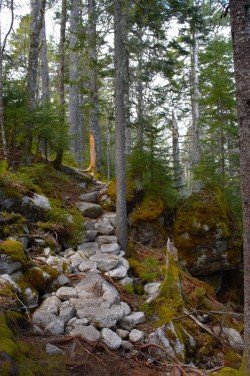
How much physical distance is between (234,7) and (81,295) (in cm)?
469

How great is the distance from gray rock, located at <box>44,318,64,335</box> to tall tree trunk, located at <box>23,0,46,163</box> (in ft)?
19.7

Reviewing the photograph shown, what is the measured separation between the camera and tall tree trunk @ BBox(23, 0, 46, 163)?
9.33 meters

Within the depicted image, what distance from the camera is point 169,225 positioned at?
10039 mm

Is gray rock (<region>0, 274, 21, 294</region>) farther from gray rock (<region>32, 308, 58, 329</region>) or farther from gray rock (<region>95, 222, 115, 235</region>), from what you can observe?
gray rock (<region>95, 222, 115, 235</region>)

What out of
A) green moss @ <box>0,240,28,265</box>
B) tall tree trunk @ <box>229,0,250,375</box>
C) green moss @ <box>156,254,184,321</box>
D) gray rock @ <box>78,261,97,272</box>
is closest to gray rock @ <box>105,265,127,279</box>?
gray rock @ <box>78,261,97,272</box>

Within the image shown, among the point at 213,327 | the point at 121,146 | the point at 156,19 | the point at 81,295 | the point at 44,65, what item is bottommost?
the point at 213,327

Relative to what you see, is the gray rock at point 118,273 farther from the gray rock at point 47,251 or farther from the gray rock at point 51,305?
the gray rock at point 51,305

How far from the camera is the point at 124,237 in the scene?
8.19m

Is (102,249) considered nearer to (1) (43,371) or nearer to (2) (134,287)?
(2) (134,287)

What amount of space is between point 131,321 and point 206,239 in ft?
16.3

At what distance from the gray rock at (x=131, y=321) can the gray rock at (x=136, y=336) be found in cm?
20

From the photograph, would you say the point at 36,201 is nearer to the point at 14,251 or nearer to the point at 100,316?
the point at 14,251

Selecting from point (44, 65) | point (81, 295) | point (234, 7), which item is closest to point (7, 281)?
point (81, 295)

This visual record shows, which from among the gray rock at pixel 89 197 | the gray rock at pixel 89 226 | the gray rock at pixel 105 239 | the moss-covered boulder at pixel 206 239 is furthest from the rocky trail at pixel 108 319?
the gray rock at pixel 89 197
